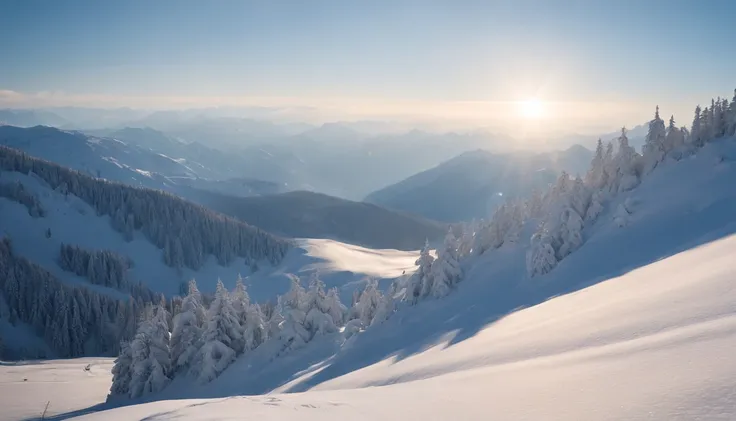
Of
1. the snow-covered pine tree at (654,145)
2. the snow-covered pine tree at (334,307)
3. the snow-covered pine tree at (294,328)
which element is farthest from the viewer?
the snow-covered pine tree at (334,307)

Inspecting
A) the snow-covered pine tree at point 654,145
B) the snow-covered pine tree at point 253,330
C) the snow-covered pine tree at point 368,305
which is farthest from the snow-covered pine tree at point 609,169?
the snow-covered pine tree at point 253,330

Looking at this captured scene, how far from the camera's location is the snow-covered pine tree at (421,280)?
131 feet

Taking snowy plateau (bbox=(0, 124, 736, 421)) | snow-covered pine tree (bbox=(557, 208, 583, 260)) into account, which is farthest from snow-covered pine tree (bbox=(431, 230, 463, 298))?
snow-covered pine tree (bbox=(557, 208, 583, 260))

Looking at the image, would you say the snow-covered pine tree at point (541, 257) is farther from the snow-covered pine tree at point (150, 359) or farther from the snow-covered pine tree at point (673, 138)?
the snow-covered pine tree at point (150, 359)

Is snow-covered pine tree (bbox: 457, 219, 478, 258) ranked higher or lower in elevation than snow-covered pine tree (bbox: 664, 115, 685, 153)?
lower

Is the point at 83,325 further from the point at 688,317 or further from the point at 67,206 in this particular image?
the point at 688,317

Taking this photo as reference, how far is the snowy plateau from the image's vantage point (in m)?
8.56

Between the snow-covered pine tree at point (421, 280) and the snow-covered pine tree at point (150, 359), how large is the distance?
24.5 m

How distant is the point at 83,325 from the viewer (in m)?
86.4

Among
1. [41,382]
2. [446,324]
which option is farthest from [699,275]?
[41,382]

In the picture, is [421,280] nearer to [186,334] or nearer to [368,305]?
[368,305]

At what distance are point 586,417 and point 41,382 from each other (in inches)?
2157

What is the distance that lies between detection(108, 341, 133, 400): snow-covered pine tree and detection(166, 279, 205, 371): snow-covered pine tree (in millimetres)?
4043

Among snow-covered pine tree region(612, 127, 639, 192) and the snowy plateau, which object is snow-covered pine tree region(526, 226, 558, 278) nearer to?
the snowy plateau
